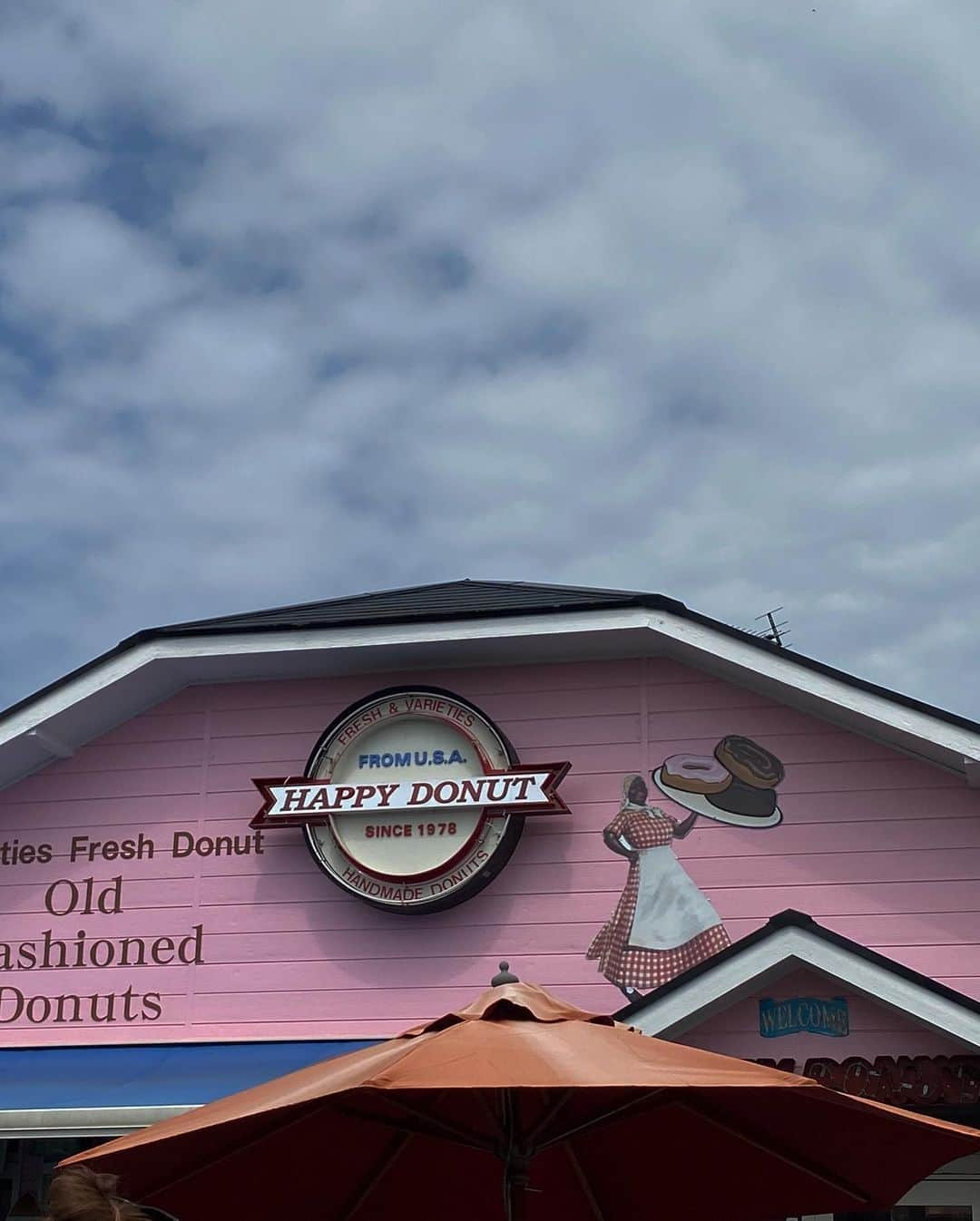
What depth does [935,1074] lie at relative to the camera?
8664 mm

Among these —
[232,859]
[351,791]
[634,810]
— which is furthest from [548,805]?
[232,859]

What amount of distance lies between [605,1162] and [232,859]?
219 inches

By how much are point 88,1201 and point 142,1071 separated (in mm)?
7222

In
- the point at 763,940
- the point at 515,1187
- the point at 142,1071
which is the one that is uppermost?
the point at 763,940

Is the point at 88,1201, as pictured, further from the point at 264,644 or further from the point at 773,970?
the point at 264,644

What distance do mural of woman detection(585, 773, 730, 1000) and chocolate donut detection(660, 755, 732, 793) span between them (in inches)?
8.9

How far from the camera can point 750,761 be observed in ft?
35.9

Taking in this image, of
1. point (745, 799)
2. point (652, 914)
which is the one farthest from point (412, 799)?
point (745, 799)

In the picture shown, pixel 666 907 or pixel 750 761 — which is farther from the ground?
pixel 750 761

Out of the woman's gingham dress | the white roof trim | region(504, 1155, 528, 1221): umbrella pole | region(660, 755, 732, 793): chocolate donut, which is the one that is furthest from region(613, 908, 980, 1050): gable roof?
region(504, 1155, 528, 1221): umbrella pole

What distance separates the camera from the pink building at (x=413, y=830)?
10.4m

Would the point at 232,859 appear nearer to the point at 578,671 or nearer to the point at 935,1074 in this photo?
the point at 578,671

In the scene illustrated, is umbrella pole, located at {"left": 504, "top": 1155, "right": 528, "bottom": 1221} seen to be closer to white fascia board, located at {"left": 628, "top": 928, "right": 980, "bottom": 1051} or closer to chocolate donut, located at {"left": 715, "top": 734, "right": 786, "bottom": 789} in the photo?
white fascia board, located at {"left": 628, "top": 928, "right": 980, "bottom": 1051}

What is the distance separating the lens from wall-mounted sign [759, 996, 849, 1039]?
29.9ft
